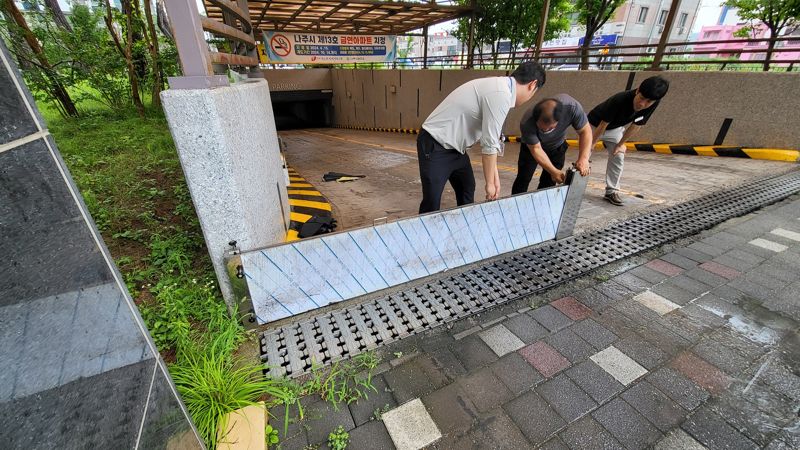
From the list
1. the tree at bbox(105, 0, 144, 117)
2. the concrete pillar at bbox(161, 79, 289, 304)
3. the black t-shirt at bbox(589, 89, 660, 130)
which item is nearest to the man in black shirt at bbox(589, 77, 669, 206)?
the black t-shirt at bbox(589, 89, 660, 130)

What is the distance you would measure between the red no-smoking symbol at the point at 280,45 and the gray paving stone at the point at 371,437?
46.8 ft

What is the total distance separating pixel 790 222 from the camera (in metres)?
3.56

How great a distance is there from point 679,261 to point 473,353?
2.28 metres

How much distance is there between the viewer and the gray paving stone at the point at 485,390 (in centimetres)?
171

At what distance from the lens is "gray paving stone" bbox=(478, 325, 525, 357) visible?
204 cm

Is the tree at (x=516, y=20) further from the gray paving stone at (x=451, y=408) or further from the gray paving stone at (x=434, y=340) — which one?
the gray paving stone at (x=451, y=408)

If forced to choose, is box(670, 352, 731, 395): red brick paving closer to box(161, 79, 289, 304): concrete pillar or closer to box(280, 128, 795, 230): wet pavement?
box(280, 128, 795, 230): wet pavement

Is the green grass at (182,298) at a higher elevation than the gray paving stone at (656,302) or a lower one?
higher

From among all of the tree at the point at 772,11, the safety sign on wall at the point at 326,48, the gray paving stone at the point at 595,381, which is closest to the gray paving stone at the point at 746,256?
the gray paving stone at the point at 595,381

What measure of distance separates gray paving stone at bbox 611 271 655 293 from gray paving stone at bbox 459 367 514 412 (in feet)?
4.96

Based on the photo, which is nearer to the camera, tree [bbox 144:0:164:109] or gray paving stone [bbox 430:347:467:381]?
gray paving stone [bbox 430:347:467:381]

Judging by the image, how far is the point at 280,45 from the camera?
1265cm

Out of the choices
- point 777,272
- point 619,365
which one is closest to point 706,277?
point 777,272

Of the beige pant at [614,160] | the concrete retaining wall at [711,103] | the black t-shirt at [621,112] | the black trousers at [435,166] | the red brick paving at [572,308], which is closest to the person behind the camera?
the red brick paving at [572,308]
